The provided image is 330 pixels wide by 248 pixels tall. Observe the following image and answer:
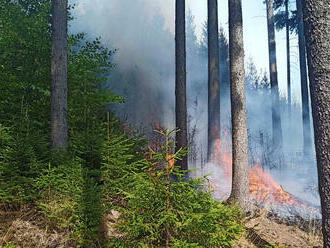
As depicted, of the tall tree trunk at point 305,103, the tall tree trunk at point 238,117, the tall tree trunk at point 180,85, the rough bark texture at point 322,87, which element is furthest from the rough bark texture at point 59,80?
the tall tree trunk at point 305,103

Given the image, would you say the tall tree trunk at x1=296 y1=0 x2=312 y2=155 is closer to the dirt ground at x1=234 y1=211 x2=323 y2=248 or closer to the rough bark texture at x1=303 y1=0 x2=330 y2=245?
the dirt ground at x1=234 y1=211 x2=323 y2=248

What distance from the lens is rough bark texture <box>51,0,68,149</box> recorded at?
20.4 feet

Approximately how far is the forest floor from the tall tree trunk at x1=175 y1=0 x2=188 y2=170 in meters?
3.40

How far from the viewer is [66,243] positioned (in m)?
3.88

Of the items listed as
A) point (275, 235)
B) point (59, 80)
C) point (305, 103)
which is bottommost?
point (275, 235)

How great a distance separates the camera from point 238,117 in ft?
23.6

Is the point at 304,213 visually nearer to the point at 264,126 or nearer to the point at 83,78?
the point at 83,78

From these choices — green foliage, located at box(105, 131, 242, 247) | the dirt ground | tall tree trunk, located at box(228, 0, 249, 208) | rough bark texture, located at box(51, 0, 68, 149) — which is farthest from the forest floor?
rough bark texture, located at box(51, 0, 68, 149)

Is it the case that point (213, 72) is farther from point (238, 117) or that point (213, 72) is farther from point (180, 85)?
point (238, 117)

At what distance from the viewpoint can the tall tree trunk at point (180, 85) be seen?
30.0 ft

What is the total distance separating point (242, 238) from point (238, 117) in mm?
3123

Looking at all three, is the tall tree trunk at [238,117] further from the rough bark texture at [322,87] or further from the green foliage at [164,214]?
the green foliage at [164,214]

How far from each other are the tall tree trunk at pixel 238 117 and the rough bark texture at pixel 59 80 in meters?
4.26

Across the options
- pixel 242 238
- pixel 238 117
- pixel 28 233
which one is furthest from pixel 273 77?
pixel 28 233
